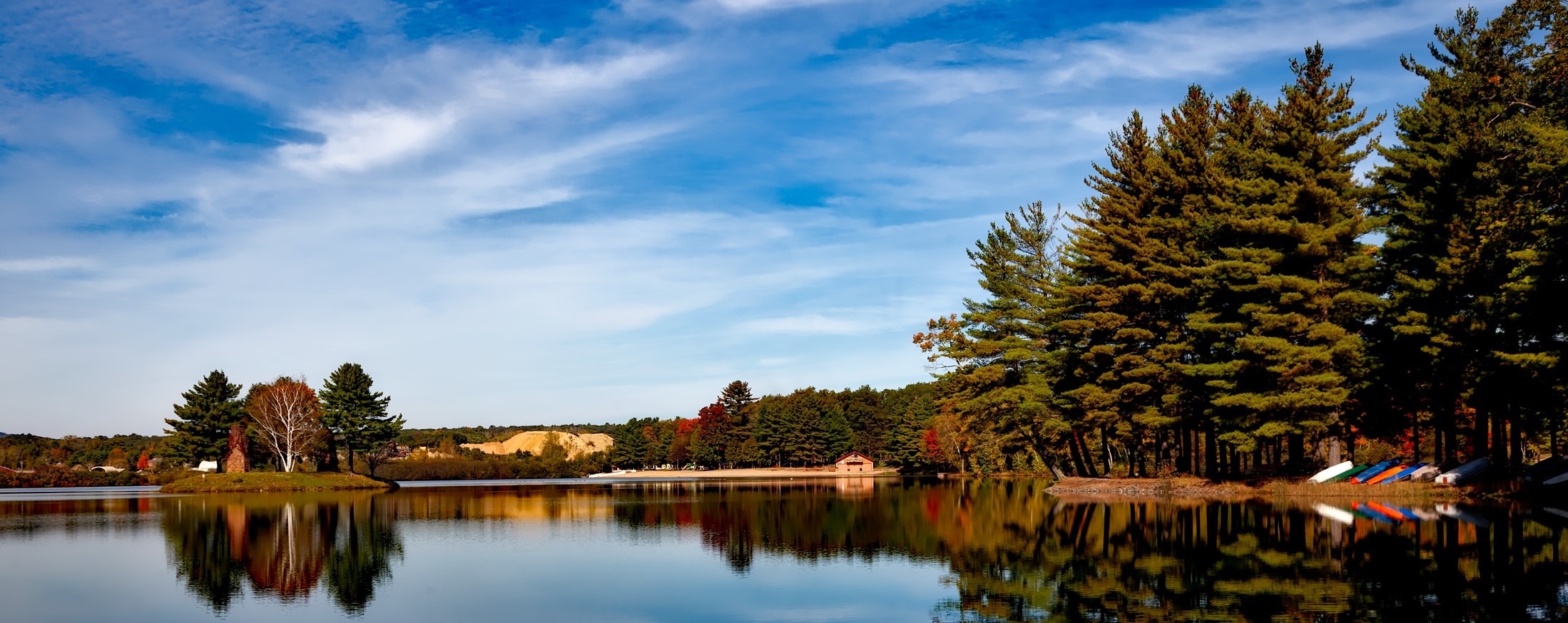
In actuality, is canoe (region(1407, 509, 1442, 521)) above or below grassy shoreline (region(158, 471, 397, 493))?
above

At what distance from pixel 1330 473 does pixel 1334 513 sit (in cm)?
1035

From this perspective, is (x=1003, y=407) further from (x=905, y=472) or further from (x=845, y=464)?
(x=845, y=464)

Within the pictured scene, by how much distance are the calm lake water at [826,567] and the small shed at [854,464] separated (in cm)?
9057

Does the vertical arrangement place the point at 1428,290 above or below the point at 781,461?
above

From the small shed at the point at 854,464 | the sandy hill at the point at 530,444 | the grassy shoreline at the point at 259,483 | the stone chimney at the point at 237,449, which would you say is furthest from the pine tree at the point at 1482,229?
the sandy hill at the point at 530,444

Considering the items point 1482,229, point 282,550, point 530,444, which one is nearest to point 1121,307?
point 1482,229

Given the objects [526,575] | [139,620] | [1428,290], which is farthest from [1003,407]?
[139,620]

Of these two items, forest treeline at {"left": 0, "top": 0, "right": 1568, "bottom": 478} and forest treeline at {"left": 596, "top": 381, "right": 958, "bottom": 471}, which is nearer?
forest treeline at {"left": 0, "top": 0, "right": 1568, "bottom": 478}

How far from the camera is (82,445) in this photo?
6014 inches

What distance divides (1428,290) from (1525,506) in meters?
8.51

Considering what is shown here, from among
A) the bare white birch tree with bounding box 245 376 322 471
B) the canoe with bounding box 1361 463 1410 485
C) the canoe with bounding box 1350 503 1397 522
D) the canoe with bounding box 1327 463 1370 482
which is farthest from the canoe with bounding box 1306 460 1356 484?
the bare white birch tree with bounding box 245 376 322 471

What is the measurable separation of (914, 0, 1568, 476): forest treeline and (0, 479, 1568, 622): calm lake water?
5899 mm

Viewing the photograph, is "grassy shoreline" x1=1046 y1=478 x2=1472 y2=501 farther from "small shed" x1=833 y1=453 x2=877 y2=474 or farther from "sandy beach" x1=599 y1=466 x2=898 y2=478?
"small shed" x1=833 y1=453 x2=877 y2=474

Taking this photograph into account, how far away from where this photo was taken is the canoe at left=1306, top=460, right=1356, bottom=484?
3859 centimetres
